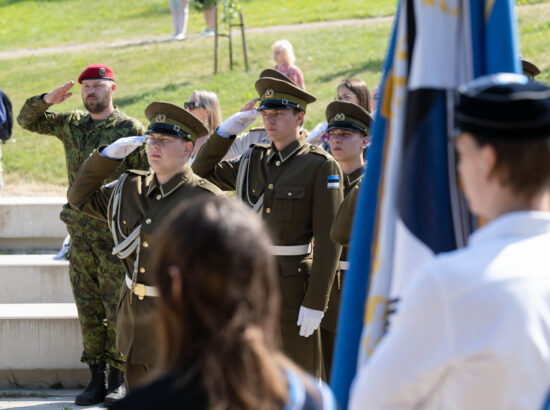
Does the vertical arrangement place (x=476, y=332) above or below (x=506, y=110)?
below

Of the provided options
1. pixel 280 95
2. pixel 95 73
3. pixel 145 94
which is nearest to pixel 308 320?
pixel 280 95

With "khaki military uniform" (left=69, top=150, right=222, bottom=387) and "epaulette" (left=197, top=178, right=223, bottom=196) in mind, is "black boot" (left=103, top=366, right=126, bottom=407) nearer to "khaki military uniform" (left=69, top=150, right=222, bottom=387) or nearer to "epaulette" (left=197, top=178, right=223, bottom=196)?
"khaki military uniform" (left=69, top=150, right=222, bottom=387)

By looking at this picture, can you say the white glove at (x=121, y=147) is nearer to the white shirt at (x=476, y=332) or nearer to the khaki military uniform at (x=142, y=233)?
the khaki military uniform at (x=142, y=233)

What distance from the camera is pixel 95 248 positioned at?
248 inches

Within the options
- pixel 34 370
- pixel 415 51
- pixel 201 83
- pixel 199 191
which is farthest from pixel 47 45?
pixel 415 51

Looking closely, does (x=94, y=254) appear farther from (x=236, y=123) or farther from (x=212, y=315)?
(x=212, y=315)

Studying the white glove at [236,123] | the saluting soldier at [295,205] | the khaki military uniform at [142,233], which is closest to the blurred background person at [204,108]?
the white glove at [236,123]

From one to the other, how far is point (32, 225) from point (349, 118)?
474cm

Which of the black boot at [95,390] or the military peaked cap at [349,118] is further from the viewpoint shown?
the black boot at [95,390]

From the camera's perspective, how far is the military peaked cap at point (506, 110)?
6.12 feet

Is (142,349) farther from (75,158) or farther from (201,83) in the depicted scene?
(201,83)

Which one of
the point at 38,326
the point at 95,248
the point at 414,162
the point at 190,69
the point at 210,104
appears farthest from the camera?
the point at 190,69

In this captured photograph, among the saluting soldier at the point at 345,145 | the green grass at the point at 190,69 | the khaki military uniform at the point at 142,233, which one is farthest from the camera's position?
the green grass at the point at 190,69

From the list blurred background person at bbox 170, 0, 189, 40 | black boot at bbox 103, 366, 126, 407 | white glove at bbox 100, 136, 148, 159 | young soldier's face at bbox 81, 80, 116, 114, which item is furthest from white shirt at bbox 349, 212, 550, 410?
blurred background person at bbox 170, 0, 189, 40
